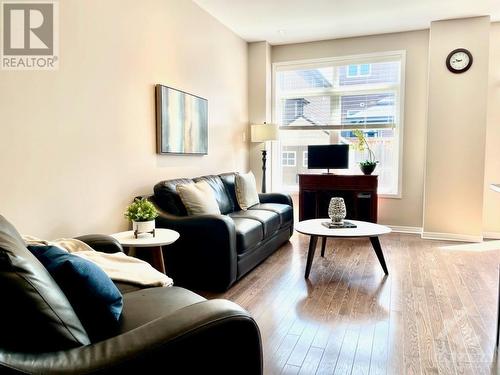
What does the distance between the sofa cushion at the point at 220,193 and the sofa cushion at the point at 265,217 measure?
0.40 ft

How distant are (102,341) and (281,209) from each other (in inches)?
128

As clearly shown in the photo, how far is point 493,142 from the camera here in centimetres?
482

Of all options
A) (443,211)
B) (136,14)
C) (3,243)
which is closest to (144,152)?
(136,14)

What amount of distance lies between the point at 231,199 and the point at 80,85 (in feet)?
6.68

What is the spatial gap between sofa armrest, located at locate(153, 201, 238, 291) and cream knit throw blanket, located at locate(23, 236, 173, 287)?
0.89m

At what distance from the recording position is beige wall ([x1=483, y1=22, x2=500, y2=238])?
474cm

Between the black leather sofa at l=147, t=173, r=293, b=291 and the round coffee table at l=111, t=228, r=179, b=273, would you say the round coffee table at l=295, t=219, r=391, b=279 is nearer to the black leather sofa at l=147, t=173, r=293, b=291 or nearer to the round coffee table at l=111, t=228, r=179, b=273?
the black leather sofa at l=147, t=173, r=293, b=291

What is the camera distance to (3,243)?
1.04 metres

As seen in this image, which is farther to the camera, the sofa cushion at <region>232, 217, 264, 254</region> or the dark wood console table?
the dark wood console table

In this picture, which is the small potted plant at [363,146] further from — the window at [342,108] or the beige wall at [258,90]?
the beige wall at [258,90]

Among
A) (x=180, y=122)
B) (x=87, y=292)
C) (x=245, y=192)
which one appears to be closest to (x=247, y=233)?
(x=245, y=192)

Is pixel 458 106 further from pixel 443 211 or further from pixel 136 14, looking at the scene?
pixel 136 14

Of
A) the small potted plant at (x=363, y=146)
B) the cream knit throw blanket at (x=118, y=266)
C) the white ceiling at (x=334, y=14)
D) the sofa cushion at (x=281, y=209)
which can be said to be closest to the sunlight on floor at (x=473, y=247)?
the small potted plant at (x=363, y=146)

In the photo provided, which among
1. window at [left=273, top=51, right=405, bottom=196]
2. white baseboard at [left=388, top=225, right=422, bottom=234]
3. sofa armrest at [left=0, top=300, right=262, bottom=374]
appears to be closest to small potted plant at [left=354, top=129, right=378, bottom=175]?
window at [left=273, top=51, right=405, bottom=196]
